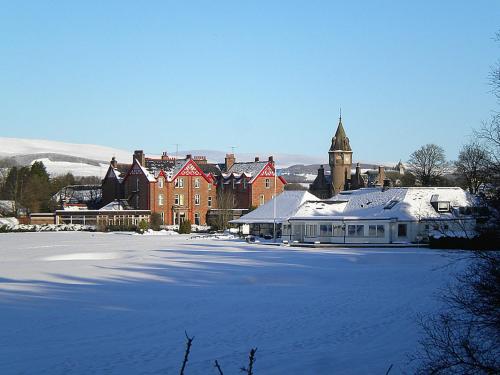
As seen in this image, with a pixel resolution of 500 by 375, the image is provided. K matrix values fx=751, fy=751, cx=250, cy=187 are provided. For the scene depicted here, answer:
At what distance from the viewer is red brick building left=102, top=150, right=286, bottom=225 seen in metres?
77.4

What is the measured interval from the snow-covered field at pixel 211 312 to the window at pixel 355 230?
14205mm

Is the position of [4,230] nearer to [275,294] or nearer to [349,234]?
[349,234]

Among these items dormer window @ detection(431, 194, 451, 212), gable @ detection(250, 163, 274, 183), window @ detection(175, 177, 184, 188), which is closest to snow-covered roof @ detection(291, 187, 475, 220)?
dormer window @ detection(431, 194, 451, 212)

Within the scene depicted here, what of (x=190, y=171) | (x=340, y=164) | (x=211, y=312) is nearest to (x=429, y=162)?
(x=340, y=164)

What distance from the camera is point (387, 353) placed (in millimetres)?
17297

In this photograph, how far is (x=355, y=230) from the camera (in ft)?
178

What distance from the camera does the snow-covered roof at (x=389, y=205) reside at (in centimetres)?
5419

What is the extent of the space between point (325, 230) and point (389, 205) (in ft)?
16.6

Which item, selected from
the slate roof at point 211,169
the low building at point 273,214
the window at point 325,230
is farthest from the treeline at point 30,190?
the window at point 325,230

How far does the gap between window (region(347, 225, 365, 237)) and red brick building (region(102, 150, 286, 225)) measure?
27316mm

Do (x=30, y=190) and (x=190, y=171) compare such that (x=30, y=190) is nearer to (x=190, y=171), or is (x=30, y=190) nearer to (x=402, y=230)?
(x=190, y=171)

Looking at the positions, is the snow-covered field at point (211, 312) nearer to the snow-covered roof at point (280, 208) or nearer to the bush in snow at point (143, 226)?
the snow-covered roof at point (280, 208)

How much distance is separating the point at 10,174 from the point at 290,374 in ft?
297

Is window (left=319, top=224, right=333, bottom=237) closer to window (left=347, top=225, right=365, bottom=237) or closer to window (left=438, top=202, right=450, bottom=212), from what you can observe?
window (left=347, top=225, right=365, bottom=237)
